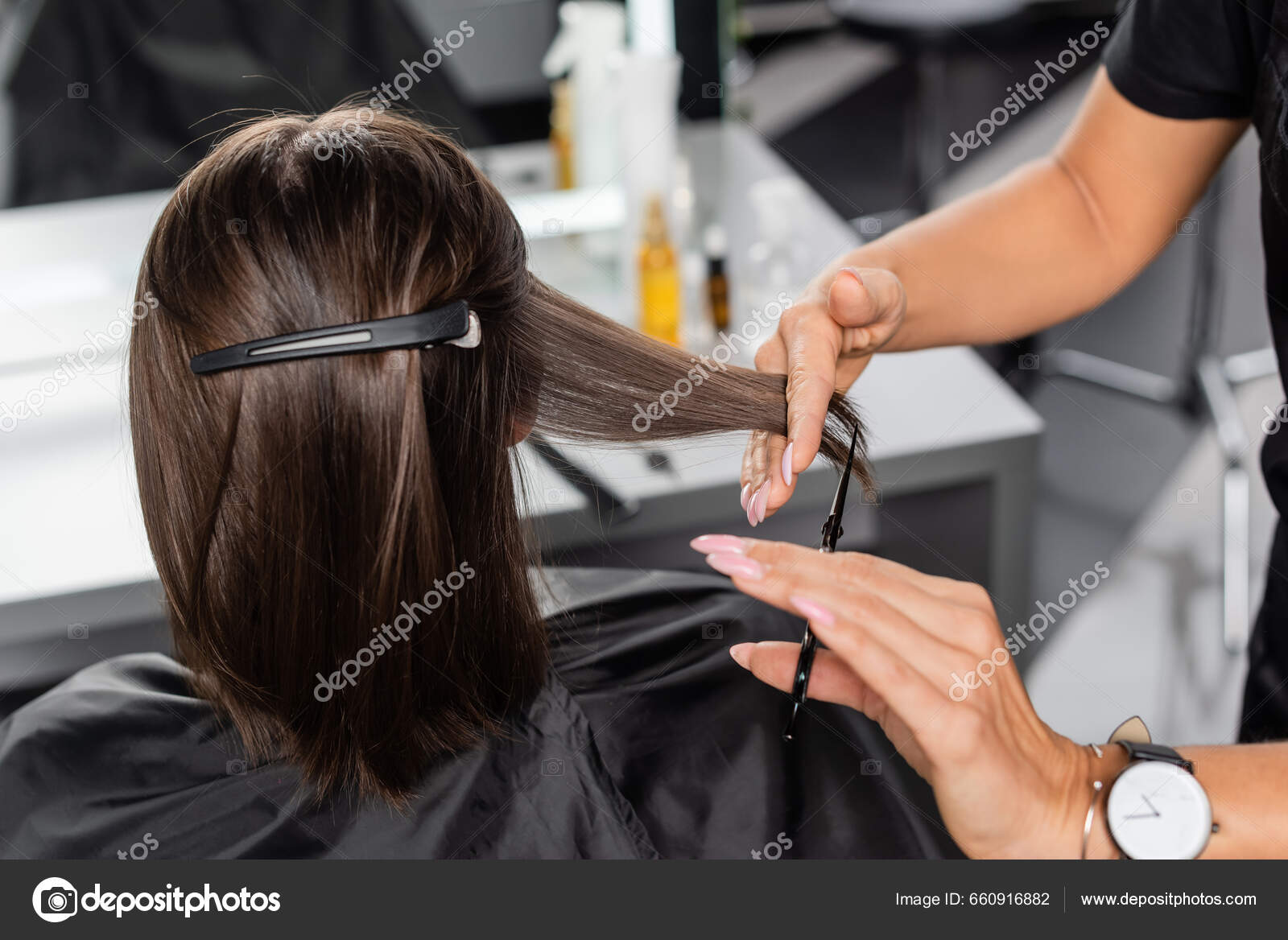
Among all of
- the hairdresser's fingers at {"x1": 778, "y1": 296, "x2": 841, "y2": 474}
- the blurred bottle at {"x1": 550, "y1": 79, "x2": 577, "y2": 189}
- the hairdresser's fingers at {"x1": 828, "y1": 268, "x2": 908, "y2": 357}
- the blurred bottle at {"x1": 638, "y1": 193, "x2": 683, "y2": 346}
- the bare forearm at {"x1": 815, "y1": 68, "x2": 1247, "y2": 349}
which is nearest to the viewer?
the hairdresser's fingers at {"x1": 778, "y1": 296, "x2": 841, "y2": 474}

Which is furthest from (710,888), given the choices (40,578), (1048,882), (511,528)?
(40,578)

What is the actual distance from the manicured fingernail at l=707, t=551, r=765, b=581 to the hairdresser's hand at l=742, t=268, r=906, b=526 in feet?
0.72

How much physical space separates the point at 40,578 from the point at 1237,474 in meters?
2.94

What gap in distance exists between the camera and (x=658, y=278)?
2.13 meters

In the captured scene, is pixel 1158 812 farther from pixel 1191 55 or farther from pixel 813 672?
pixel 1191 55

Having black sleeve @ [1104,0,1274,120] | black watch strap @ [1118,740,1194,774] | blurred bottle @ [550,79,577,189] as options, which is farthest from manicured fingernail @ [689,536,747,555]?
blurred bottle @ [550,79,577,189]

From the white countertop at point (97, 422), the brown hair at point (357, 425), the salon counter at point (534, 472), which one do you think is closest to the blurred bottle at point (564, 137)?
the salon counter at point (534, 472)

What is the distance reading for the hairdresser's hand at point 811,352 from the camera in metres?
1.14

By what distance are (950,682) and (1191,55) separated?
0.88 metres

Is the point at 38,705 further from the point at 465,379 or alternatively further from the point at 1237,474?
the point at 1237,474

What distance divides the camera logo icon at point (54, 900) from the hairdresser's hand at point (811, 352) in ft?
2.55

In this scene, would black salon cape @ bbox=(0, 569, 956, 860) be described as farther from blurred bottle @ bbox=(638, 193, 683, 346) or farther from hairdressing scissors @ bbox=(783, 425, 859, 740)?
blurred bottle @ bbox=(638, 193, 683, 346)

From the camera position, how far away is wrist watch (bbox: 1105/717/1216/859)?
0.91m

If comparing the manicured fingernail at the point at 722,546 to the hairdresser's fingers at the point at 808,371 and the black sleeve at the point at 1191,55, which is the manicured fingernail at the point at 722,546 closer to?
the hairdresser's fingers at the point at 808,371
